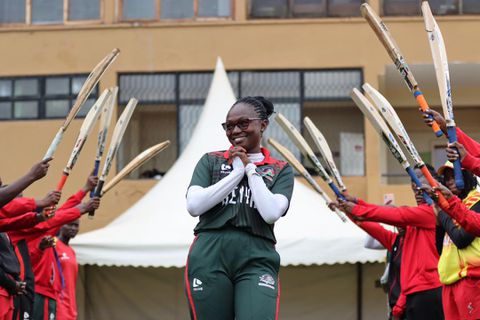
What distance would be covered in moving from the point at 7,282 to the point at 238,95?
10632mm

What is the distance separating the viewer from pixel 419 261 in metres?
8.27

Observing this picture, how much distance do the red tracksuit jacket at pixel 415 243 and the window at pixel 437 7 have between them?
33.0ft

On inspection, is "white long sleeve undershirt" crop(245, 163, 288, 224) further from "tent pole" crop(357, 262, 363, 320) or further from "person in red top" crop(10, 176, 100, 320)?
"tent pole" crop(357, 262, 363, 320)

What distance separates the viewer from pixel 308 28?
1758 centimetres

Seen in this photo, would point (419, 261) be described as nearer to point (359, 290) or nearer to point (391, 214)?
point (391, 214)

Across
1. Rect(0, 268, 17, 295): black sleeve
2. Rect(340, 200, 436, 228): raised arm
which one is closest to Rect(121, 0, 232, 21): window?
Rect(340, 200, 436, 228): raised arm

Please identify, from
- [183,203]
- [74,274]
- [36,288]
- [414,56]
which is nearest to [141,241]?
[183,203]

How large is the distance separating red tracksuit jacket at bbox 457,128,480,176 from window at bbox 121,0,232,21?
11.7m

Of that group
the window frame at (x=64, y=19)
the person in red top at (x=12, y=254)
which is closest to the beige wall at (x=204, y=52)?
the window frame at (x=64, y=19)

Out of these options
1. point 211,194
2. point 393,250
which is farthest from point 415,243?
point 211,194

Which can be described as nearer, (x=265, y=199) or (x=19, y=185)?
(x=265, y=199)

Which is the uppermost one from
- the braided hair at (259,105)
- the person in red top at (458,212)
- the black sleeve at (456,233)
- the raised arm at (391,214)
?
the braided hair at (259,105)

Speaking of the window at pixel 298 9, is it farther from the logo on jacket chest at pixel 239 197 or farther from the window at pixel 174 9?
the logo on jacket chest at pixel 239 197

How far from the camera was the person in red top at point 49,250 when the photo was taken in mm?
8523
